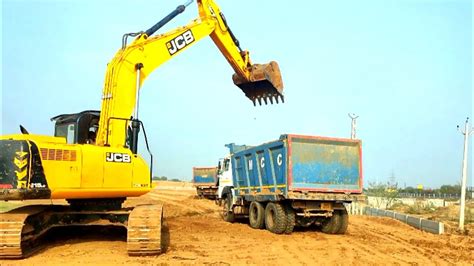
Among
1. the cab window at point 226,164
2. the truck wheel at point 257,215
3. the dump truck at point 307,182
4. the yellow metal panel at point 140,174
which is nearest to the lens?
the yellow metal panel at point 140,174

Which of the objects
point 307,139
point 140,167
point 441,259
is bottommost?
point 441,259

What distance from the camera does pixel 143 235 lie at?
883 cm

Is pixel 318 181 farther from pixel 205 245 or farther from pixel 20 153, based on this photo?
pixel 20 153

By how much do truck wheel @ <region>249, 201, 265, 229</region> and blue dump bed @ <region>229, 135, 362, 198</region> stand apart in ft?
1.85

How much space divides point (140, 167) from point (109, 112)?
60.7 inches

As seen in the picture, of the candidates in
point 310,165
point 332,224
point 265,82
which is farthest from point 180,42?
point 332,224

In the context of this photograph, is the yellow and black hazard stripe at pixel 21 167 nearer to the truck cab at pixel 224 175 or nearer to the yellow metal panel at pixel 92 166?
the yellow metal panel at pixel 92 166

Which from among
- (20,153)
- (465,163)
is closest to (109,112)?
(20,153)

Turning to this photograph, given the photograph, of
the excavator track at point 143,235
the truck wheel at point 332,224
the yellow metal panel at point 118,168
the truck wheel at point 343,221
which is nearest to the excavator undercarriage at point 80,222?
the excavator track at point 143,235

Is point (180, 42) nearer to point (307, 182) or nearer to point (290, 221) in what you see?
point (307, 182)

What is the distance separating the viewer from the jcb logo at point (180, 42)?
12.0 meters

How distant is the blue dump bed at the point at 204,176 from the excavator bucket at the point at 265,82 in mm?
21058

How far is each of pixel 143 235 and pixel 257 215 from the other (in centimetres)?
682

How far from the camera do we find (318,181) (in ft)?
44.1
